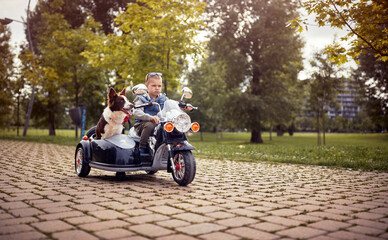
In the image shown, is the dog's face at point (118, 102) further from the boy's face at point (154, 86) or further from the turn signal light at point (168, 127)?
the turn signal light at point (168, 127)

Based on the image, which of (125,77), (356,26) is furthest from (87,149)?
(125,77)

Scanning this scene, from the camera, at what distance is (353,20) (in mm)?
7641

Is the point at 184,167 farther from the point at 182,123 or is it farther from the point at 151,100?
the point at 151,100

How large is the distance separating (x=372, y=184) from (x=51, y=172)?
5.75 meters

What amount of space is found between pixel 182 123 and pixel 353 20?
4.62 meters

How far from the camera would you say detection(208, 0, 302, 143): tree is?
23.8 meters

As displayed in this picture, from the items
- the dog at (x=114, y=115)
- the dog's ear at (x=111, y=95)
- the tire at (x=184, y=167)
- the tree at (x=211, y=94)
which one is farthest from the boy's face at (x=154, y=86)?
the tree at (x=211, y=94)

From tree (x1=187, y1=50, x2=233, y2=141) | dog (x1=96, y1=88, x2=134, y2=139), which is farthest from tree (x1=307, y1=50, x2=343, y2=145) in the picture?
dog (x1=96, y1=88, x2=134, y2=139)

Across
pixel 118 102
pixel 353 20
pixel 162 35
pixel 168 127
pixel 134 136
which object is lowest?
pixel 134 136

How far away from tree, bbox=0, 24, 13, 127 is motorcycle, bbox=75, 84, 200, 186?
1636 cm

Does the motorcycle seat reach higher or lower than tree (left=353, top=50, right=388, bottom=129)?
lower

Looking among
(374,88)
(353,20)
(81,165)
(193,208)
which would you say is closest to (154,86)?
(81,165)

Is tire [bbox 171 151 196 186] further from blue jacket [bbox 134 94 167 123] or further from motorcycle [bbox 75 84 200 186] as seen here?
blue jacket [bbox 134 94 167 123]

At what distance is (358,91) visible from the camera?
3281cm
